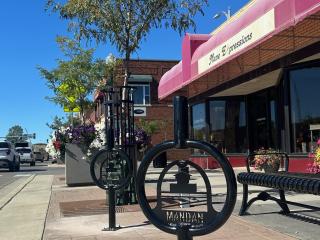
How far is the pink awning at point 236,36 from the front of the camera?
11.5 meters

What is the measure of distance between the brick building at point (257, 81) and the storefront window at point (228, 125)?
4 centimetres

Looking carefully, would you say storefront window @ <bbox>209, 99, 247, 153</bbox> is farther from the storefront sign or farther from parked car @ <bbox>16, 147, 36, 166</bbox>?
parked car @ <bbox>16, 147, 36, 166</bbox>

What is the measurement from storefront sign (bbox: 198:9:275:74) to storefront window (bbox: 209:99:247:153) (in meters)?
5.83

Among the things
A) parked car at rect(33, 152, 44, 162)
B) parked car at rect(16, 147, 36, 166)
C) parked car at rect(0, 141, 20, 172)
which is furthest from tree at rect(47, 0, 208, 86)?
parked car at rect(33, 152, 44, 162)

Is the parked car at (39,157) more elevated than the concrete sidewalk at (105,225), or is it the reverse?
the parked car at (39,157)

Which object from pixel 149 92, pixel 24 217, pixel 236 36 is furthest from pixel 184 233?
pixel 149 92

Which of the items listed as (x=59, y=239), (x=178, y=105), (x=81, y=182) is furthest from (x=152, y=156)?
(x=81, y=182)

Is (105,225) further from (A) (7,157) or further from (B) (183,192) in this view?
(A) (7,157)

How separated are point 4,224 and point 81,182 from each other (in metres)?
7.48

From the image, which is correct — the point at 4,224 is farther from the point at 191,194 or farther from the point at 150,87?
the point at 150,87

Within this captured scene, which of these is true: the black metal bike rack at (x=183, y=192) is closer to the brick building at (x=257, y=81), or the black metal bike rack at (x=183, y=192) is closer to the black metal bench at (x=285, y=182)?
the black metal bench at (x=285, y=182)

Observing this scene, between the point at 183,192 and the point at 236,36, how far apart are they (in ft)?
39.5

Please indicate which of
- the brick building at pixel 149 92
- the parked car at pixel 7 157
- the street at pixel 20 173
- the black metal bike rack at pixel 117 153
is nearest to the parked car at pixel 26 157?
the brick building at pixel 149 92

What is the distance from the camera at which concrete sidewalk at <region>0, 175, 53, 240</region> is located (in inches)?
329
